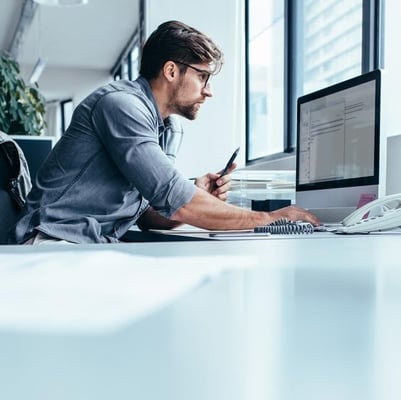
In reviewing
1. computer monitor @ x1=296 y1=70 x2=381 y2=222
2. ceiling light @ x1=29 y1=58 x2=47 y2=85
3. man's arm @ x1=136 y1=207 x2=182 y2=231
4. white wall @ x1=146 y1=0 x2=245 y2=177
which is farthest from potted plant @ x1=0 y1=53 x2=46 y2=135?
ceiling light @ x1=29 y1=58 x2=47 y2=85

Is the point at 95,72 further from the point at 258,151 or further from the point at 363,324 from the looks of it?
the point at 363,324

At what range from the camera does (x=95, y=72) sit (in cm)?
775

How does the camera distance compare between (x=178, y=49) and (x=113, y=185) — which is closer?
(x=113, y=185)

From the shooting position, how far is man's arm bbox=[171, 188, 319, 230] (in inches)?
59.8

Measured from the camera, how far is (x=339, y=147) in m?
1.65

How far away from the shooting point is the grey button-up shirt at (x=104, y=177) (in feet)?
4.87

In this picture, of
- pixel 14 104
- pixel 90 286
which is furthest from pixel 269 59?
pixel 90 286

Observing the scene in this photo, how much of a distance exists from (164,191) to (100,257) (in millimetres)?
800

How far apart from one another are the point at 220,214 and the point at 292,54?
2015mm

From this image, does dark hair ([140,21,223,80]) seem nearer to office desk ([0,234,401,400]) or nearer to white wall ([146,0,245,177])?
office desk ([0,234,401,400])

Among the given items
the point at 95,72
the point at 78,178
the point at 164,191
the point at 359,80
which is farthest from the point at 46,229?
the point at 95,72

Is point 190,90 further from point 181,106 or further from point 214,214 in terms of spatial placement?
point 214,214

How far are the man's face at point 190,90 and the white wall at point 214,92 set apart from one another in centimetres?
152

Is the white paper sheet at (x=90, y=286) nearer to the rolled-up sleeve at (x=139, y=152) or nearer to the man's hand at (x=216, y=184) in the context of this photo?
the rolled-up sleeve at (x=139, y=152)
